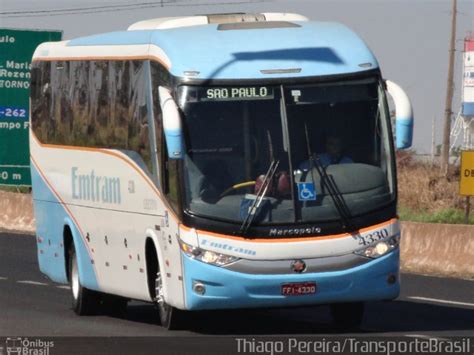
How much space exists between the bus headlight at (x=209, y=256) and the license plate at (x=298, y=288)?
1.85 feet

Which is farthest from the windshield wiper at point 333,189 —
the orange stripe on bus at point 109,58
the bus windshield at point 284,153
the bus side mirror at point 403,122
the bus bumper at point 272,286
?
the orange stripe on bus at point 109,58

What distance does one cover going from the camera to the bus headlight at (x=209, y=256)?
1545 cm

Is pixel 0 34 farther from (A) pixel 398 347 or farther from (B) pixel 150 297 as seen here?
(A) pixel 398 347

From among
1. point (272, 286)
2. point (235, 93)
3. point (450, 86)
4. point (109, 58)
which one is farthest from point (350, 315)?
point (450, 86)

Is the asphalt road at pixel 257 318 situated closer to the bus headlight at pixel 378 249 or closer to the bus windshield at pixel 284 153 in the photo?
the bus headlight at pixel 378 249

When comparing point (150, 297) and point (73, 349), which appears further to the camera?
point (150, 297)

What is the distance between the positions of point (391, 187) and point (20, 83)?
22.7 metres

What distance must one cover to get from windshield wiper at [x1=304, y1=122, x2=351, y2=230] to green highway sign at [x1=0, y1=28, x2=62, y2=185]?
72.6ft

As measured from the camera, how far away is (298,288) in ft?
50.9

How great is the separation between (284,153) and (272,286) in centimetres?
133

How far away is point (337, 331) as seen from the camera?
16297 mm

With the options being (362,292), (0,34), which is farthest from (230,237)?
(0,34)

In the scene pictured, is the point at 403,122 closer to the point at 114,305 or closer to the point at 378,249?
the point at 378,249

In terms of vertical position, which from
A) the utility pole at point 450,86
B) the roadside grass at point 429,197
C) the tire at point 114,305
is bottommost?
the utility pole at point 450,86
